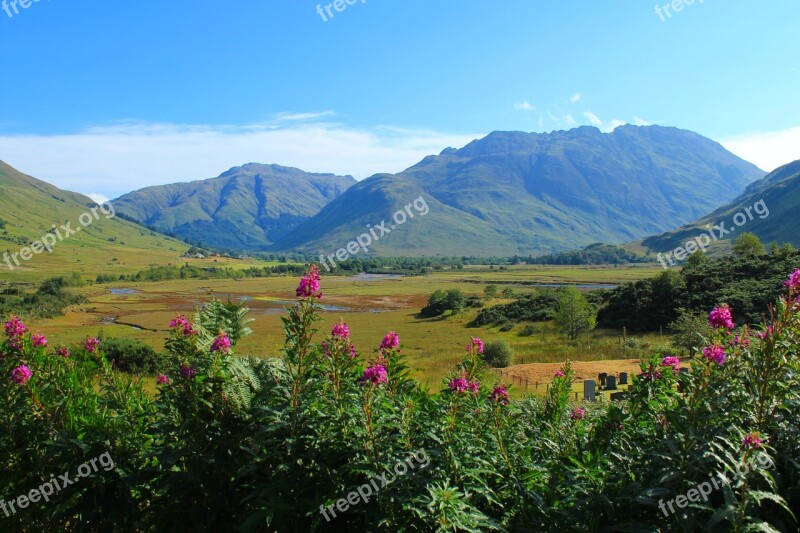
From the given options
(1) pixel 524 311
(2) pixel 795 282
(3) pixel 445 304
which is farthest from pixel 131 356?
(3) pixel 445 304

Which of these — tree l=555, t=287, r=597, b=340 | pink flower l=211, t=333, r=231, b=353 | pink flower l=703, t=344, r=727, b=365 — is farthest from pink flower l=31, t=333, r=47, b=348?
tree l=555, t=287, r=597, b=340

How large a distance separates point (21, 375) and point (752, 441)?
17.8ft

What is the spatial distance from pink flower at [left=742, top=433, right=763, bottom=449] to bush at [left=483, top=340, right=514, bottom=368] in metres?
30.7

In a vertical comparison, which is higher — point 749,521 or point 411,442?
point 411,442

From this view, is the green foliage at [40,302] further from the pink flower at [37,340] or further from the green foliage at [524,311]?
the pink flower at [37,340]

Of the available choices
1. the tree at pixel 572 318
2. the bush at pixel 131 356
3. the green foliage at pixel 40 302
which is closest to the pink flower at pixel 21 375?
the bush at pixel 131 356

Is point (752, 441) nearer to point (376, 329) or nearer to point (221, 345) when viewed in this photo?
point (221, 345)

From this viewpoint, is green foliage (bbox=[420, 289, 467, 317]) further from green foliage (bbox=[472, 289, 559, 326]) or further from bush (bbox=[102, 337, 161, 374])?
bush (bbox=[102, 337, 161, 374])

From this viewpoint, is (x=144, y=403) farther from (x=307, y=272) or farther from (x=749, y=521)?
(x=749, y=521)

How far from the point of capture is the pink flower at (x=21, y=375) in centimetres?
427

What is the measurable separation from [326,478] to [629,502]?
7.31 ft

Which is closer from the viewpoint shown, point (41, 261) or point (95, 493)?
point (95, 493)

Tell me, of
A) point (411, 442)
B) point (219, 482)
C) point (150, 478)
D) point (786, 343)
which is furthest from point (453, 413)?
point (150, 478)

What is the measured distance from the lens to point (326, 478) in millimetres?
3926
